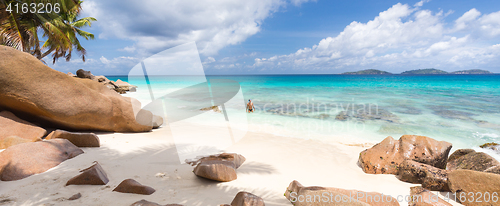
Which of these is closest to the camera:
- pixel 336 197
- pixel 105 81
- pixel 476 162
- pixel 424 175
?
pixel 336 197

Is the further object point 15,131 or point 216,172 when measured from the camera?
point 15,131

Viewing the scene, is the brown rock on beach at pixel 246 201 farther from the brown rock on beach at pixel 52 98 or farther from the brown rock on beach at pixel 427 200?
the brown rock on beach at pixel 52 98

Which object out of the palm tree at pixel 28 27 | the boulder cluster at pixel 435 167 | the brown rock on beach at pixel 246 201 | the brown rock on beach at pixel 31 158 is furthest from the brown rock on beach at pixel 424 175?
Result: the palm tree at pixel 28 27

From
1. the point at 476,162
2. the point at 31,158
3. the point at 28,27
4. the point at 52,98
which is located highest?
the point at 28,27

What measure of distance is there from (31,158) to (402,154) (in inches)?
269

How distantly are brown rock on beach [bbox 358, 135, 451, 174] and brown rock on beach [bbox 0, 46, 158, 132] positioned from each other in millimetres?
6650

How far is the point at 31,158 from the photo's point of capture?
323 cm

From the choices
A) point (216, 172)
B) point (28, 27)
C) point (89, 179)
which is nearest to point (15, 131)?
point (89, 179)

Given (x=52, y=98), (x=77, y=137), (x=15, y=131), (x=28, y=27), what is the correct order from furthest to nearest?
(x=28, y=27) → (x=52, y=98) → (x=77, y=137) → (x=15, y=131)

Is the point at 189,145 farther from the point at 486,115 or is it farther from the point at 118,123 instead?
the point at 486,115

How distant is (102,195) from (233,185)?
1787 millimetres

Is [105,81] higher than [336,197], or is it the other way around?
[105,81]

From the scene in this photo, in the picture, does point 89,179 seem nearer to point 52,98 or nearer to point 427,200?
point 52,98

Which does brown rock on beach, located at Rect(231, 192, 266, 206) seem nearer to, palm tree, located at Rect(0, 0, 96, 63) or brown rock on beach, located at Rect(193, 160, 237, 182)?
brown rock on beach, located at Rect(193, 160, 237, 182)
